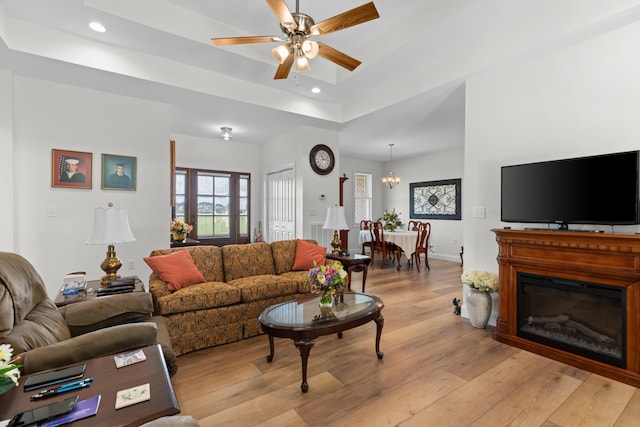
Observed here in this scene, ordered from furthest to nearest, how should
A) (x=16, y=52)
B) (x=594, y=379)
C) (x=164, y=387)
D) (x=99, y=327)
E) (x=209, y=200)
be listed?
(x=209, y=200) < (x=16, y=52) < (x=594, y=379) < (x=99, y=327) < (x=164, y=387)

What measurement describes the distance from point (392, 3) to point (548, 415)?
3535 mm

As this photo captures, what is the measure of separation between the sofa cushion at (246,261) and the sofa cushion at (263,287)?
115 millimetres

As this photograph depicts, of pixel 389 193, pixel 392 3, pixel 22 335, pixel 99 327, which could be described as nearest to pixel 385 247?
pixel 389 193

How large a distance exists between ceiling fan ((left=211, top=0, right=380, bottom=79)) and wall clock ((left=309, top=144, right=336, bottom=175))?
2.41m

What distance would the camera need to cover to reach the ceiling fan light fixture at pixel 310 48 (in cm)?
252

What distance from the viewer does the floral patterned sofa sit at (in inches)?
101

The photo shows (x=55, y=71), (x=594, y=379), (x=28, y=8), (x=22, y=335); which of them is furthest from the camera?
(x=55, y=71)

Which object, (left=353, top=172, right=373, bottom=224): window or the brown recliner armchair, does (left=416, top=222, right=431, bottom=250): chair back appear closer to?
(left=353, top=172, right=373, bottom=224): window

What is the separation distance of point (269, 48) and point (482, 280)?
3.53 metres

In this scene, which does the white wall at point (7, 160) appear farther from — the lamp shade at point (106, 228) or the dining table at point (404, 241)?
the dining table at point (404, 241)

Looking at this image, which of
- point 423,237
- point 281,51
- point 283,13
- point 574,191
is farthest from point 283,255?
A: point 423,237

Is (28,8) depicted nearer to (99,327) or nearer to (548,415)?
(99,327)

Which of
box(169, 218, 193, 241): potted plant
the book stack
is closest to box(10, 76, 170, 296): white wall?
box(169, 218, 193, 241): potted plant

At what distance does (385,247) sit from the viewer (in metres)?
6.42
